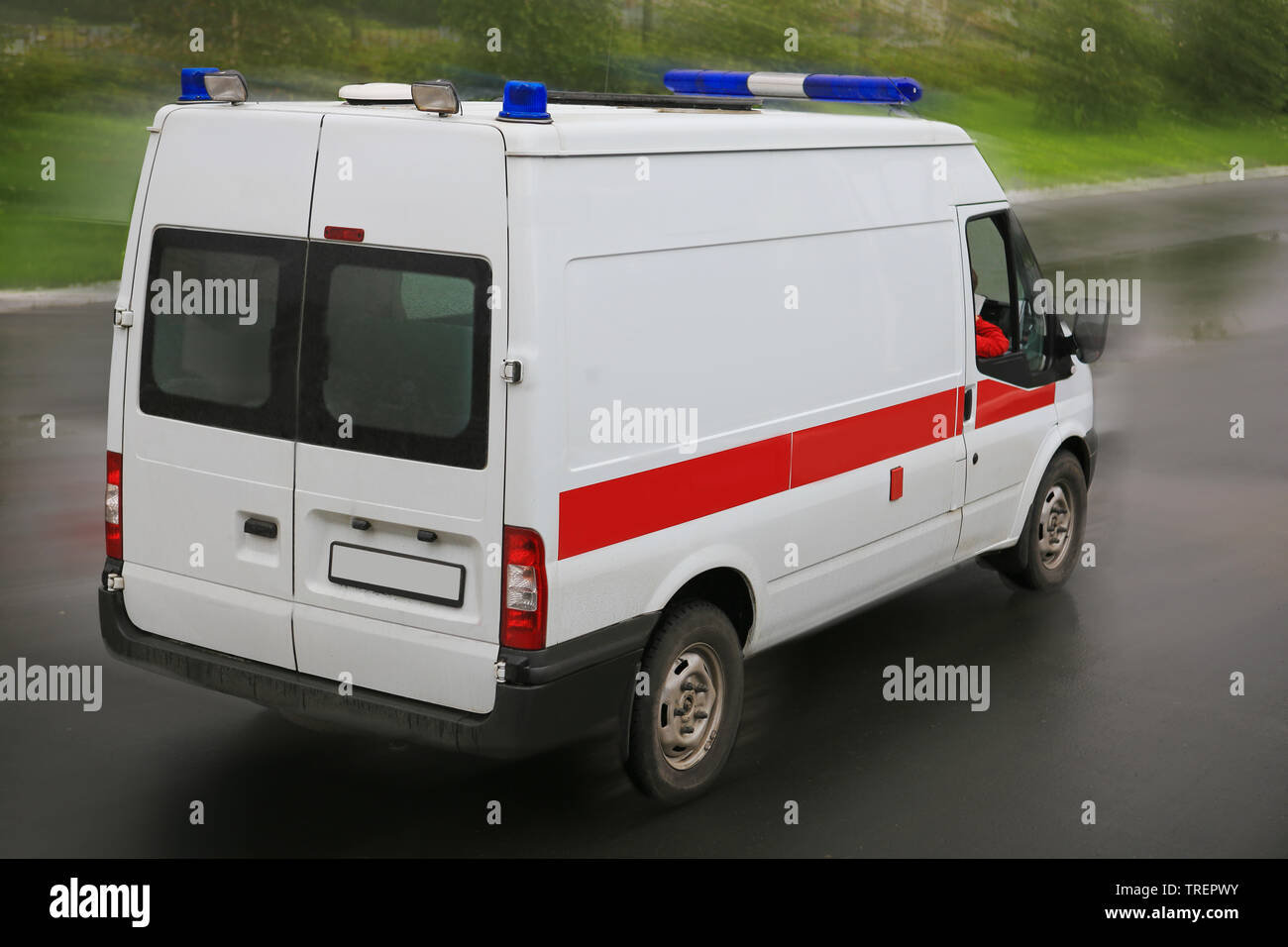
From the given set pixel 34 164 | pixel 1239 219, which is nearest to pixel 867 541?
pixel 34 164

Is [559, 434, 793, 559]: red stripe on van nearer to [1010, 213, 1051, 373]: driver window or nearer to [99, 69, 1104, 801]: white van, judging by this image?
[99, 69, 1104, 801]: white van

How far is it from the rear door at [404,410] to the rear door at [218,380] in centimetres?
11

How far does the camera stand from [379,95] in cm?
570

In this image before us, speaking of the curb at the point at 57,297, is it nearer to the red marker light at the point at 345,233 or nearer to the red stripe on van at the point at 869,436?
the red stripe on van at the point at 869,436

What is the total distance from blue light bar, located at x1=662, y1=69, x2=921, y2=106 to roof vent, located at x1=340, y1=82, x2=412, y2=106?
1.99 metres

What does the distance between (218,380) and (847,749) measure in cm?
290

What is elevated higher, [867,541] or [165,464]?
[165,464]

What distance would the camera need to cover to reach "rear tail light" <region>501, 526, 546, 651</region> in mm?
5277

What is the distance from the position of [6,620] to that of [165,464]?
2.52 metres

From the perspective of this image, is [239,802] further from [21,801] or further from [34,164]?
[34,164]

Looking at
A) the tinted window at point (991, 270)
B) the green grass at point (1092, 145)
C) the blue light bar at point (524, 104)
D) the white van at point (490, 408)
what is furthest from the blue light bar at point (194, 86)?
the green grass at point (1092, 145)

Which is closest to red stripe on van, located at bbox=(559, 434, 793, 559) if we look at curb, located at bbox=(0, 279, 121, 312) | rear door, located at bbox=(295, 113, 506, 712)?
rear door, located at bbox=(295, 113, 506, 712)

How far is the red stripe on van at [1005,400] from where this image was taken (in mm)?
7652
